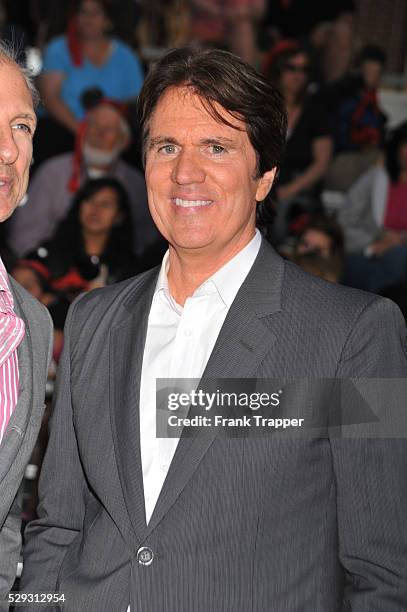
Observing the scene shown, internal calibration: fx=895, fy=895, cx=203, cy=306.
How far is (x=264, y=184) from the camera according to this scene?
215 centimetres

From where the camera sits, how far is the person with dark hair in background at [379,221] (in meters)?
5.93

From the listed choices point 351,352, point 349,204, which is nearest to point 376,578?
point 351,352

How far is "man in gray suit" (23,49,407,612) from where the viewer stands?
1848 mm

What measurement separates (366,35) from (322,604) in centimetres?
604

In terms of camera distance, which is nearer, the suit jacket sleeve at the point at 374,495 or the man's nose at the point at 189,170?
the suit jacket sleeve at the point at 374,495

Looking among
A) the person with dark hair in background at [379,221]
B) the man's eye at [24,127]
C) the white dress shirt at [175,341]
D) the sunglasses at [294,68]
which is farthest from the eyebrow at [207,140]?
the sunglasses at [294,68]

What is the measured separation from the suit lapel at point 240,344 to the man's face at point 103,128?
152 inches

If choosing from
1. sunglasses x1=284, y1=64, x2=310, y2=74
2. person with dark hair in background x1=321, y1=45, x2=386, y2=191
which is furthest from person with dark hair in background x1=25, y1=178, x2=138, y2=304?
person with dark hair in background x1=321, y1=45, x2=386, y2=191

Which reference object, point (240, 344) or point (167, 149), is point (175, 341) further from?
point (167, 149)

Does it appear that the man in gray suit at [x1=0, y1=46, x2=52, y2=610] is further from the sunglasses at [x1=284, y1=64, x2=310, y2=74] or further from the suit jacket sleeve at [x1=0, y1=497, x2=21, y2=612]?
the sunglasses at [x1=284, y1=64, x2=310, y2=74]

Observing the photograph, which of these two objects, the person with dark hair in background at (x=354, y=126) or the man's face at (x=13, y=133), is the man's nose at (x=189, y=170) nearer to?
the man's face at (x=13, y=133)

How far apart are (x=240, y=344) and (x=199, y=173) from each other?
40cm

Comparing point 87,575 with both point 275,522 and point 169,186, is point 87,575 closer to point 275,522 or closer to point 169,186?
point 275,522

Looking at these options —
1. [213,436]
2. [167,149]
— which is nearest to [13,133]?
[167,149]
